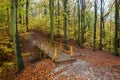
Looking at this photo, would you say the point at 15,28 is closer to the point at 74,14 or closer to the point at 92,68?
the point at 92,68

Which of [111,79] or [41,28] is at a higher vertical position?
[41,28]

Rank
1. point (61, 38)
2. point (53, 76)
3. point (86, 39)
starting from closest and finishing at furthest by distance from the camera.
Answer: point (53, 76) < point (61, 38) < point (86, 39)

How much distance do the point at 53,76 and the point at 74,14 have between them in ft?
102

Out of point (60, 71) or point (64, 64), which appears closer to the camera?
point (60, 71)

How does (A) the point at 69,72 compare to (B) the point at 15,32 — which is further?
(B) the point at 15,32

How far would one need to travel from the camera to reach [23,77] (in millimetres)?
12445

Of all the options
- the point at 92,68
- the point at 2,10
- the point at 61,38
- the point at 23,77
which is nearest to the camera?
the point at 92,68

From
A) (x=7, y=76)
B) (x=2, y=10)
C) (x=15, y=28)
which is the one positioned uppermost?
(x=2, y=10)

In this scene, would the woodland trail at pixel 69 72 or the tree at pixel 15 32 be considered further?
the tree at pixel 15 32

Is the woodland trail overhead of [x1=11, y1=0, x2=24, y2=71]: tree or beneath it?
beneath

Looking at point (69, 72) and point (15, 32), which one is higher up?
point (15, 32)

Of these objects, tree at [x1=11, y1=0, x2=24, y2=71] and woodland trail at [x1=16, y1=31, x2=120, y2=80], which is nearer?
woodland trail at [x1=16, y1=31, x2=120, y2=80]

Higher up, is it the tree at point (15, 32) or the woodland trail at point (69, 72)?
the tree at point (15, 32)

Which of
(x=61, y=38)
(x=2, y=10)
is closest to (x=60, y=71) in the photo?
(x=2, y=10)
